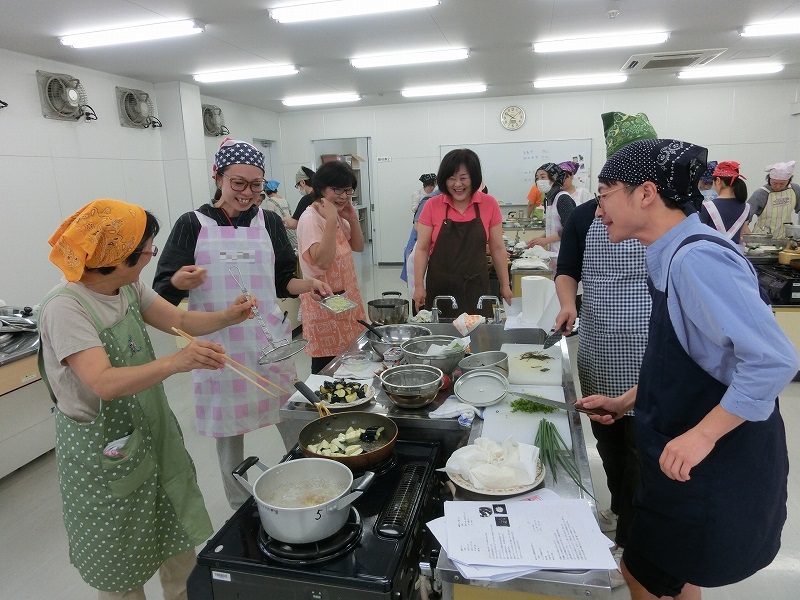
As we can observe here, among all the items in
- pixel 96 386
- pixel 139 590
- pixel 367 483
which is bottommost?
pixel 139 590

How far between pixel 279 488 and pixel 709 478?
39.9 inches

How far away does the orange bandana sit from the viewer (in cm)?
134

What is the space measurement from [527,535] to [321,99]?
27.8 feet

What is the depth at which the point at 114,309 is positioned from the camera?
1.54 metres

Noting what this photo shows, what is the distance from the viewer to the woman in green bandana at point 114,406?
137cm

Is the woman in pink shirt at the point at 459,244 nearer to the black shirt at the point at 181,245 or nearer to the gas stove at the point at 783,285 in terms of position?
the black shirt at the point at 181,245

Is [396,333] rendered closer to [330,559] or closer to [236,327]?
[236,327]

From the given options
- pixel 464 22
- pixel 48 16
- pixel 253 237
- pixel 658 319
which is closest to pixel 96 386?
pixel 253 237

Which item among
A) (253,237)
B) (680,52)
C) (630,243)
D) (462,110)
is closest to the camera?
(630,243)

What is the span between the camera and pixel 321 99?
8.52 m

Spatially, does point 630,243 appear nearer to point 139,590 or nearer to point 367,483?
point 367,483

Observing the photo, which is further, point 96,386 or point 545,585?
point 96,386

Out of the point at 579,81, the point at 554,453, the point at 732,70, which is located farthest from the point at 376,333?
the point at 732,70

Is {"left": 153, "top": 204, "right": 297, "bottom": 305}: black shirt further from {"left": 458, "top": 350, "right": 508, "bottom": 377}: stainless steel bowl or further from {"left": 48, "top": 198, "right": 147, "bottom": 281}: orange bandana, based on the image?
{"left": 458, "top": 350, "right": 508, "bottom": 377}: stainless steel bowl
